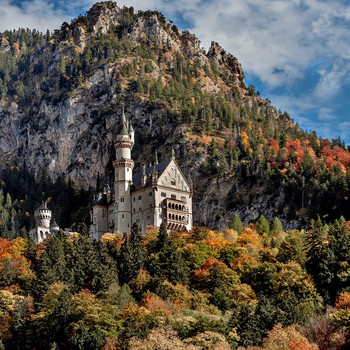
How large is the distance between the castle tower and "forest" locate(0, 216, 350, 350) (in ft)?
50.9

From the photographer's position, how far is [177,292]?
9644 cm

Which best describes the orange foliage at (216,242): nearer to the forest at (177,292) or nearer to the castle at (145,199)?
the forest at (177,292)

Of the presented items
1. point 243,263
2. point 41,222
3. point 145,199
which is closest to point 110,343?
point 243,263

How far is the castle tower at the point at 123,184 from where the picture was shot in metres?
138

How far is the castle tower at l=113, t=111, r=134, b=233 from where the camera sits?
13750 cm

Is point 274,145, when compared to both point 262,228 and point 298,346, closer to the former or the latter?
point 262,228

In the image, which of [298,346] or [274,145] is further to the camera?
[274,145]

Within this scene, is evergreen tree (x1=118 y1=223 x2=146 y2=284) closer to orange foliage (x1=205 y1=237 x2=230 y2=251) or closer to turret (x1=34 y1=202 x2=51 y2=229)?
orange foliage (x1=205 y1=237 x2=230 y2=251)

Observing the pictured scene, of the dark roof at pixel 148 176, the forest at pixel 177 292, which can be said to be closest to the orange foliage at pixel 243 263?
the forest at pixel 177 292

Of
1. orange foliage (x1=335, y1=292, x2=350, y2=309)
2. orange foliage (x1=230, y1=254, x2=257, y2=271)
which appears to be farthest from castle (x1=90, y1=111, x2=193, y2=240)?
orange foliage (x1=335, y1=292, x2=350, y2=309)

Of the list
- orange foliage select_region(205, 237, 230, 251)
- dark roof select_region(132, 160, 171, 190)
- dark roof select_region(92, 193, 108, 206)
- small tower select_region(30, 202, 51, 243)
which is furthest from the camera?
small tower select_region(30, 202, 51, 243)

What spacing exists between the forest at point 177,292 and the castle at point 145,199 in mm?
13180

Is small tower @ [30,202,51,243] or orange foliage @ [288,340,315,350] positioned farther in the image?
small tower @ [30,202,51,243]

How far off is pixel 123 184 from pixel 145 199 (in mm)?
6711
